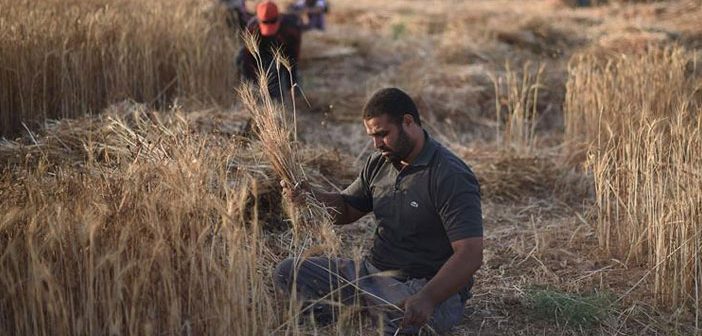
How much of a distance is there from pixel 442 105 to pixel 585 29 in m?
4.09

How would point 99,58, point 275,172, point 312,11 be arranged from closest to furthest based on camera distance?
point 275,172 → point 99,58 → point 312,11

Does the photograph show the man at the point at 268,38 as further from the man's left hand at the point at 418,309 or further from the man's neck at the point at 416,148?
the man's left hand at the point at 418,309

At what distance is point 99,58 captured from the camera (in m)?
6.59

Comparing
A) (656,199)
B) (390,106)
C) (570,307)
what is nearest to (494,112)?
(656,199)

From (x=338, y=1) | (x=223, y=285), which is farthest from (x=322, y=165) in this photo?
(x=338, y=1)

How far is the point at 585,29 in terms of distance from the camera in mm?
11133

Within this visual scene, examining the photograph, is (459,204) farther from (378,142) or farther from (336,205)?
(336,205)

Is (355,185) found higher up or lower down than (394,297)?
higher up

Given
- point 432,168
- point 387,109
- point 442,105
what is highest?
point 387,109

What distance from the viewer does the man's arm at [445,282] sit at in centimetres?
330

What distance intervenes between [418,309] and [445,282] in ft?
0.43

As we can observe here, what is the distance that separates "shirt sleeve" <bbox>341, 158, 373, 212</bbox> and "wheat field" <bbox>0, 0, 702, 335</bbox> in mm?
163

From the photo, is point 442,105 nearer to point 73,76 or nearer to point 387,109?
point 73,76

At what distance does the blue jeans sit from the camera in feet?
11.6
